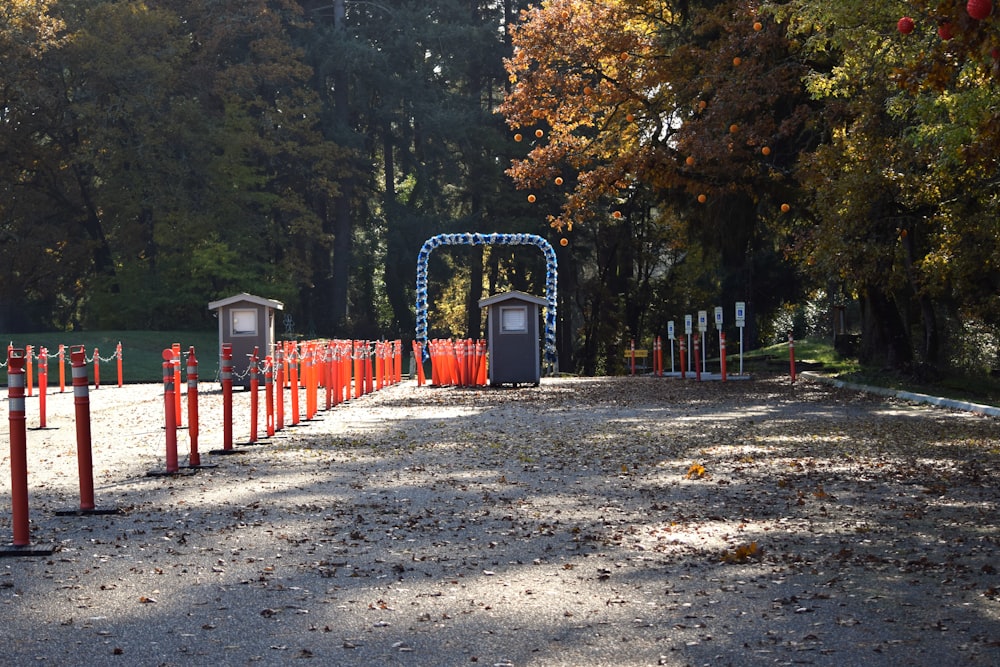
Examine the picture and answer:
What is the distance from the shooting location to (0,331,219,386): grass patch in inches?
1881

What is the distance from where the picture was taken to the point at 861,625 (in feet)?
23.0

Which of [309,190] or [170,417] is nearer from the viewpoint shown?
[170,417]

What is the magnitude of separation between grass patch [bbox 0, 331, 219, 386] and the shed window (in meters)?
14.1

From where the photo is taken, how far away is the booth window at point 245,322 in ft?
123

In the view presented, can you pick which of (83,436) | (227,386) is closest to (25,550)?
(83,436)

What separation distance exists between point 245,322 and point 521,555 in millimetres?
29068

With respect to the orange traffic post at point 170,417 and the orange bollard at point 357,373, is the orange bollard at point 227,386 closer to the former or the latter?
the orange traffic post at point 170,417

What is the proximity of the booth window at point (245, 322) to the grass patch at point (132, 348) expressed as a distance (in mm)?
8691

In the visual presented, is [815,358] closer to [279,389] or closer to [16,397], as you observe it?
[279,389]

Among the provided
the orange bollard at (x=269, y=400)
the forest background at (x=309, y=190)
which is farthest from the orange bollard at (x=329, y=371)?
the forest background at (x=309, y=190)

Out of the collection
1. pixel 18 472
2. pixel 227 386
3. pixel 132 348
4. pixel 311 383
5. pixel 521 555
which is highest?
pixel 132 348

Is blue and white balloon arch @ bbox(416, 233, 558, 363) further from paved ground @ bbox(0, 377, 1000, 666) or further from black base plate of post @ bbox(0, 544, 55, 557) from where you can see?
black base plate of post @ bbox(0, 544, 55, 557)

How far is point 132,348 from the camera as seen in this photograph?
178 ft

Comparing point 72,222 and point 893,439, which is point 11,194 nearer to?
point 72,222
